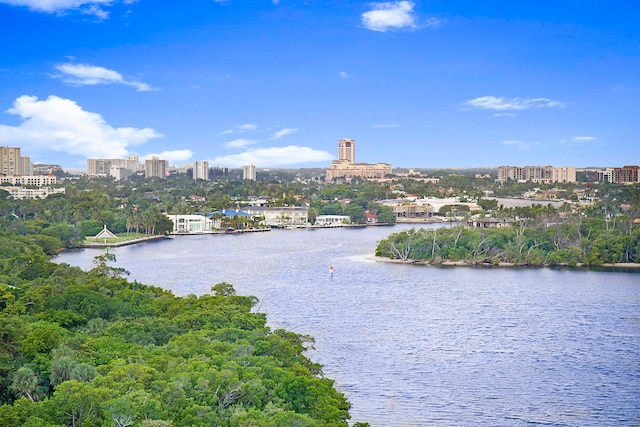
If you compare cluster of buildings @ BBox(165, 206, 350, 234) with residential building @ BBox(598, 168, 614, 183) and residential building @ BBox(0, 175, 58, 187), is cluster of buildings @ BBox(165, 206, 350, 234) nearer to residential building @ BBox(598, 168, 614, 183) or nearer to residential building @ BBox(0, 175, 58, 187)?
residential building @ BBox(0, 175, 58, 187)

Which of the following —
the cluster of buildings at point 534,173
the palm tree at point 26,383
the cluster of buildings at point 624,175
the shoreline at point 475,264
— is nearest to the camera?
the palm tree at point 26,383

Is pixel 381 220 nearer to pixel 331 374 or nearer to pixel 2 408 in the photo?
pixel 331 374

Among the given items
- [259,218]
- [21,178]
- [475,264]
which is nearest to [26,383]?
[475,264]

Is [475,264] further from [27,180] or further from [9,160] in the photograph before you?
[9,160]

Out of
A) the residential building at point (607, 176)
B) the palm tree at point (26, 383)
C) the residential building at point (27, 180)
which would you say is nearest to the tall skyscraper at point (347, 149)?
the residential building at point (607, 176)

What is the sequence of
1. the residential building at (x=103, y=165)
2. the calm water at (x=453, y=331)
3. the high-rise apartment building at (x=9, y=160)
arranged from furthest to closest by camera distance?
the residential building at (x=103, y=165) → the high-rise apartment building at (x=9, y=160) → the calm water at (x=453, y=331)

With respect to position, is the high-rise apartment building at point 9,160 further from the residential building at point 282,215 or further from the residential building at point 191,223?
the residential building at point 191,223
